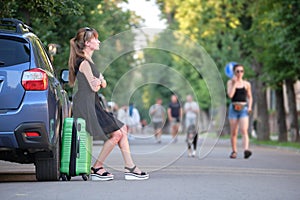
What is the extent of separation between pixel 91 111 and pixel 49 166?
0.86 meters

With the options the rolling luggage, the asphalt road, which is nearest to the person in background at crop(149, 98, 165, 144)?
the asphalt road

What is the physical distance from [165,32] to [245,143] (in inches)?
227

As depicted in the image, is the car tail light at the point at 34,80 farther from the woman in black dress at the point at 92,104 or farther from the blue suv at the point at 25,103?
the woman in black dress at the point at 92,104

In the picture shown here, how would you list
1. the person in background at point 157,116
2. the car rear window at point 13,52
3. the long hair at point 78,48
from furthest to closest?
the person in background at point 157,116 → the long hair at point 78,48 → the car rear window at point 13,52

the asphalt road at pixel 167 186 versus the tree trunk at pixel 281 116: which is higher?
the tree trunk at pixel 281 116

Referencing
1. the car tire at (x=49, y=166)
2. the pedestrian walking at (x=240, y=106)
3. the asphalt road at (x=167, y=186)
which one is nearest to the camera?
the asphalt road at (x=167, y=186)

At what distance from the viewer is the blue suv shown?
→ 10211 millimetres

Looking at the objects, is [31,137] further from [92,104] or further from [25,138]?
[92,104]

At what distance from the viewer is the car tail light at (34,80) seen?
1036 centimetres

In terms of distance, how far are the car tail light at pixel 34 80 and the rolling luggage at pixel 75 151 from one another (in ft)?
3.10

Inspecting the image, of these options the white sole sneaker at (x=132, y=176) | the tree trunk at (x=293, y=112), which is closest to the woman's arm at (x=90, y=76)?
the white sole sneaker at (x=132, y=176)

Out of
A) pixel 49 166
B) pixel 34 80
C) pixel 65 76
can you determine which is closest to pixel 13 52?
pixel 34 80

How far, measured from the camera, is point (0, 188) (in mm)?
9977

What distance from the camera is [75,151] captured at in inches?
440
